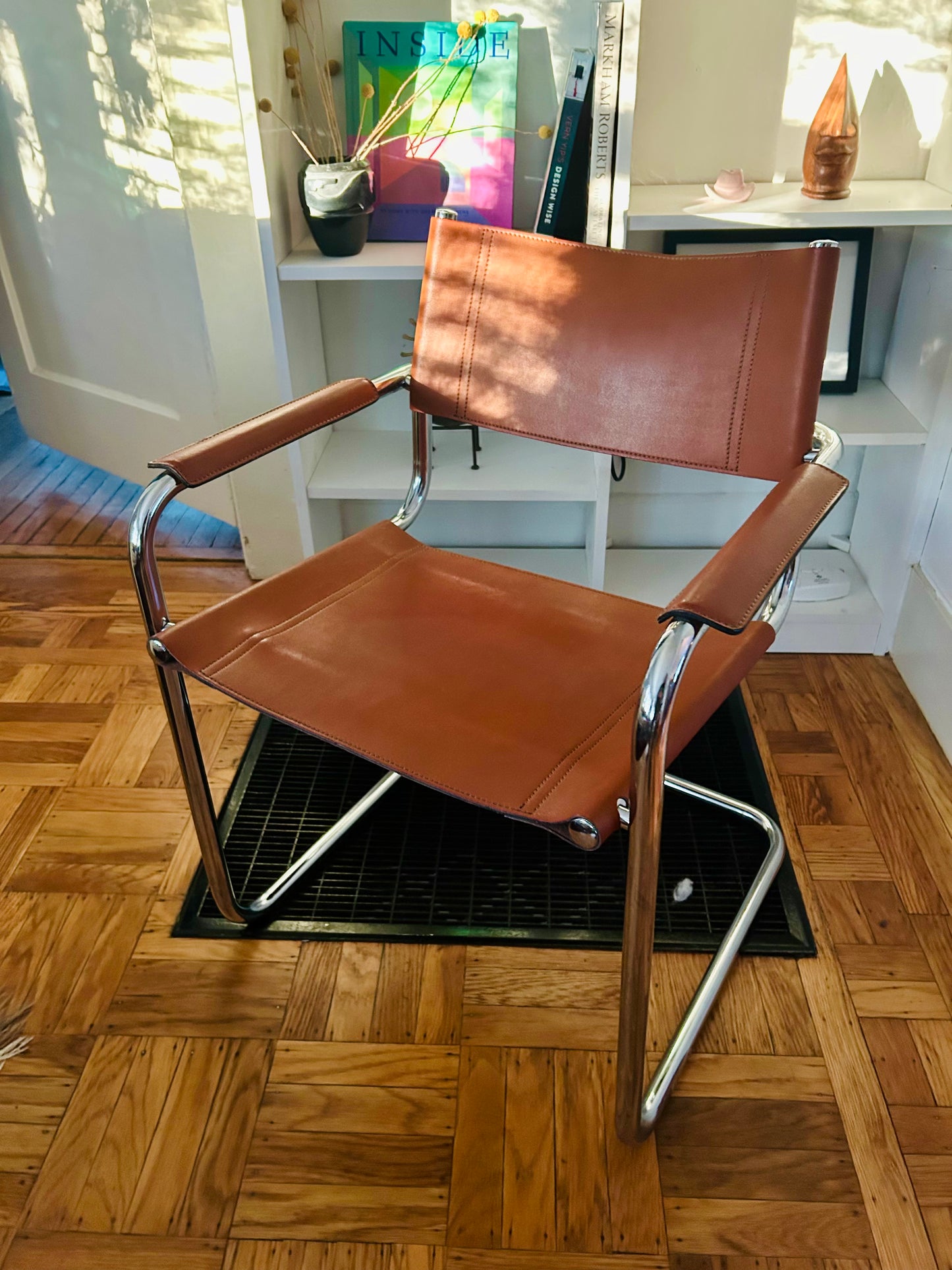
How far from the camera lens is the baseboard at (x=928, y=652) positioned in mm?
1633

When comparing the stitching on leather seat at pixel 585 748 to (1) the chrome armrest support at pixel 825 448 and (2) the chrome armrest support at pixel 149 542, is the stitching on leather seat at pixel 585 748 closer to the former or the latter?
(1) the chrome armrest support at pixel 825 448

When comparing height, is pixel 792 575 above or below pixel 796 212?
below

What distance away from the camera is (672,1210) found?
40.1 inches

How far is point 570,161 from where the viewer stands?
1493 millimetres

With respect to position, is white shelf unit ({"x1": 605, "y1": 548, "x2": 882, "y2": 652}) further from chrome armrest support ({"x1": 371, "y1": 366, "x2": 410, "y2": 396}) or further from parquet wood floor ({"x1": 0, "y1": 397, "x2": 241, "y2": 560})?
parquet wood floor ({"x1": 0, "y1": 397, "x2": 241, "y2": 560})

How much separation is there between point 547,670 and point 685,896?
49 cm

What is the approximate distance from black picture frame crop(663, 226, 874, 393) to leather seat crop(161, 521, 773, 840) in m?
0.79

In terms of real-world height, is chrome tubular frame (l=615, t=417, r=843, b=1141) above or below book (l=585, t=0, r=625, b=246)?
below

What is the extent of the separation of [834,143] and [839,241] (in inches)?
10.8

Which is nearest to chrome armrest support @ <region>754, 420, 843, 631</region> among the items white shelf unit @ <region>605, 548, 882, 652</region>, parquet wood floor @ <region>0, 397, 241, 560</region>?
white shelf unit @ <region>605, 548, 882, 652</region>

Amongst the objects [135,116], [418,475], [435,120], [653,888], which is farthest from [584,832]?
[135,116]

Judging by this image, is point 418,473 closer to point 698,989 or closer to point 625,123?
point 625,123

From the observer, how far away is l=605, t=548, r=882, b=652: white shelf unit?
1.84 metres

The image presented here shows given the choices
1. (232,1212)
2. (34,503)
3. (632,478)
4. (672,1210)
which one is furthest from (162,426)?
(672,1210)
